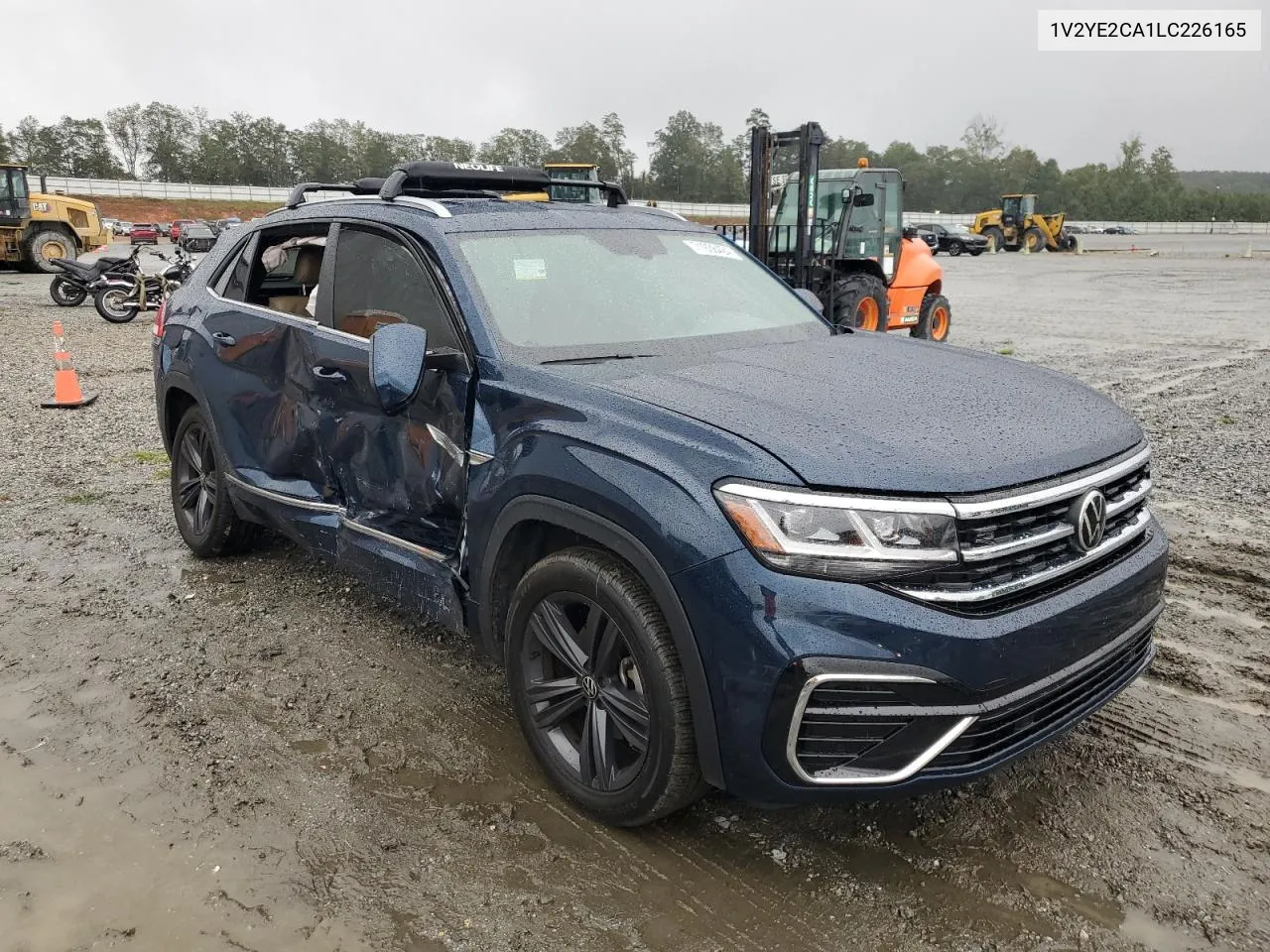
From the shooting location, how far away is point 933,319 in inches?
583

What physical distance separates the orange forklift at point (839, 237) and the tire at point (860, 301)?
0.01m

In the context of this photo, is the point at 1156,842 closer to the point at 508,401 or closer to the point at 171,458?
the point at 508,401

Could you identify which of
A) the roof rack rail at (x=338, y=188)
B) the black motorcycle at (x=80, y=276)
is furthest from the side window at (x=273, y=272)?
the black motorcycle at (x=80, y=276)

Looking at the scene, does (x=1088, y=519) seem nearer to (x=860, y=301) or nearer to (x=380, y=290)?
(x=380, y=290)

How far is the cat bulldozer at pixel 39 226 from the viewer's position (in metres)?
24.2

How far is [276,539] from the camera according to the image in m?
5.50

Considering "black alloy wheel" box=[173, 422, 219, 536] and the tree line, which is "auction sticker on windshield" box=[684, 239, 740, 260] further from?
the tree line

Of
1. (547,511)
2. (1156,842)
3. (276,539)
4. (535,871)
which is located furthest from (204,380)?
(1156,842)

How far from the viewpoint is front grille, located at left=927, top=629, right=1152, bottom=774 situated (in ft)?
7.95

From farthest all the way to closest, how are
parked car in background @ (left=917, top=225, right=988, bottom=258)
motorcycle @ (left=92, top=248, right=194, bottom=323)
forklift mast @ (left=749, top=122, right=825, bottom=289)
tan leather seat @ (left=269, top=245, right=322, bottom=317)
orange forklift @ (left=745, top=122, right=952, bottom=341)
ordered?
parked car in background @ (left=917, top=225, right=988, bottom=258) → motorcycle @ (left=92, top=248, right=194, bottom=323) → orange forklift @ (left=745, top=122, right=952, bottom=341) → forklift mast @ (left=749, top=122, right=825, bottom=289) → tan leather seat @ (left=269, top=245, right=322, bottom=317)

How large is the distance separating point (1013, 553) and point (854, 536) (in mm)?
440

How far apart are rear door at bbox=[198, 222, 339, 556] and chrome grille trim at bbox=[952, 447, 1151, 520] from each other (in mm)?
2535

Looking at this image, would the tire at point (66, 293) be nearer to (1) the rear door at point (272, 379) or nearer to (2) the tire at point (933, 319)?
(2) the tire at point (933, 319)

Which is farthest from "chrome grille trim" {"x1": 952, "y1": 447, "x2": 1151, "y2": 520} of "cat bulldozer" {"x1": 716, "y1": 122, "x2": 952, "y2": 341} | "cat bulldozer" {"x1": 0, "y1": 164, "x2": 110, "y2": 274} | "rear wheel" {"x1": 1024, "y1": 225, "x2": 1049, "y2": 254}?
"rear wheel" {"x1": 1024, "y1": 225, "x2": 1049, "y2": 254}
